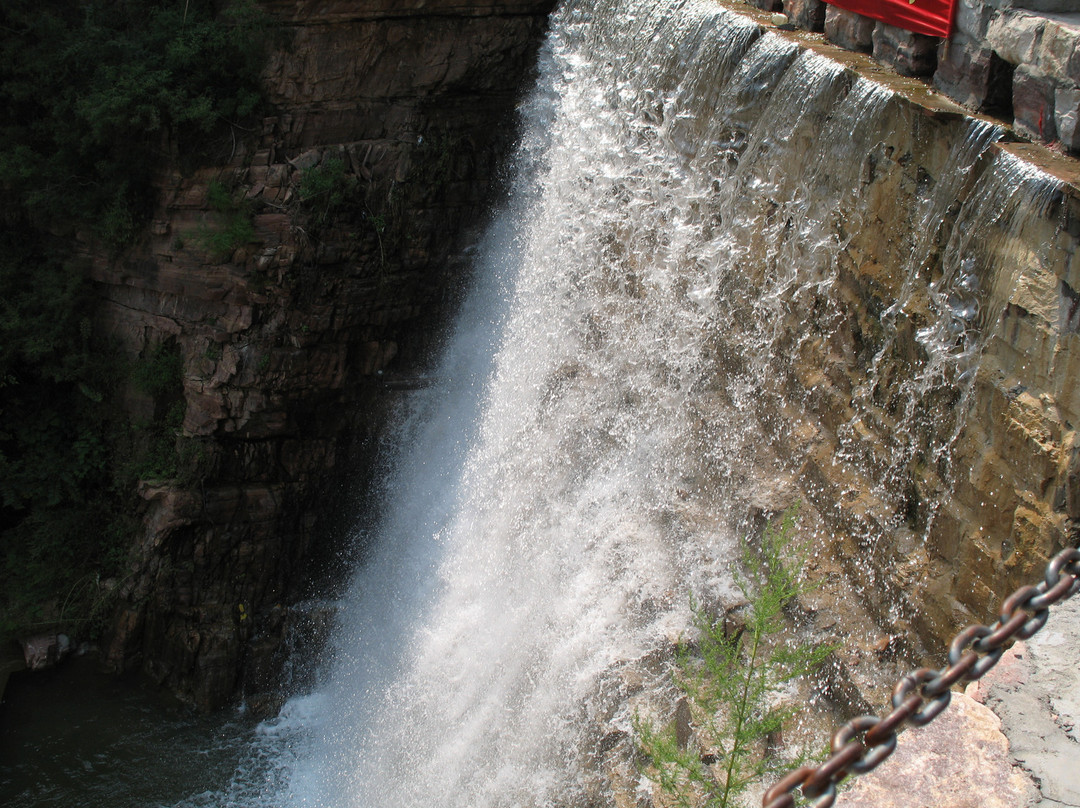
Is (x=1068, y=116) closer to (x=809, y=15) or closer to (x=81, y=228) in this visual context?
(x=809, y=15)

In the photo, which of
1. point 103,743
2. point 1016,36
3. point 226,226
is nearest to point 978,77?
point 1016,36

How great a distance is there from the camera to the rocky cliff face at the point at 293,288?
8914mm

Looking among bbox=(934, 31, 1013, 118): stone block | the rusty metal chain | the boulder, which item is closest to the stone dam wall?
the boulder

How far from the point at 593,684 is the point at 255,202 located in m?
5.88

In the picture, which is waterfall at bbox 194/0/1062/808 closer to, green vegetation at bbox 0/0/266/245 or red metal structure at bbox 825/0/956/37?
red metal structure at bbox 825/0/956/37

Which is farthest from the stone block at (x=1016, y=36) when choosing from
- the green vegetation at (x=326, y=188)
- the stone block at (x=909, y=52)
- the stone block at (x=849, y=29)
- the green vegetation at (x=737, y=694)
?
the green vegetation at (x=326, y=188)

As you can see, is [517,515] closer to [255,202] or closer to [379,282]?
[379,282]

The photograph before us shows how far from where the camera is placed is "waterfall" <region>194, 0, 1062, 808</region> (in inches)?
188

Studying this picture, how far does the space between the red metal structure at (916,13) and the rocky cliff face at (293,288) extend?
4750mm

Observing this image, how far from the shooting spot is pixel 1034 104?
403 cm

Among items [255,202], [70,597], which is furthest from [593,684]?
[70,597]

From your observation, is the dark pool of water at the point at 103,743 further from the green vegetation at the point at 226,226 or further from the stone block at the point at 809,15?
the stone block at the point at 809,15

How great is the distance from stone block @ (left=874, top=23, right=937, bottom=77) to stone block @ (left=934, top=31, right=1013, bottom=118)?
0.30 m

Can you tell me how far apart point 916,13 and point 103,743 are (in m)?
8.93
